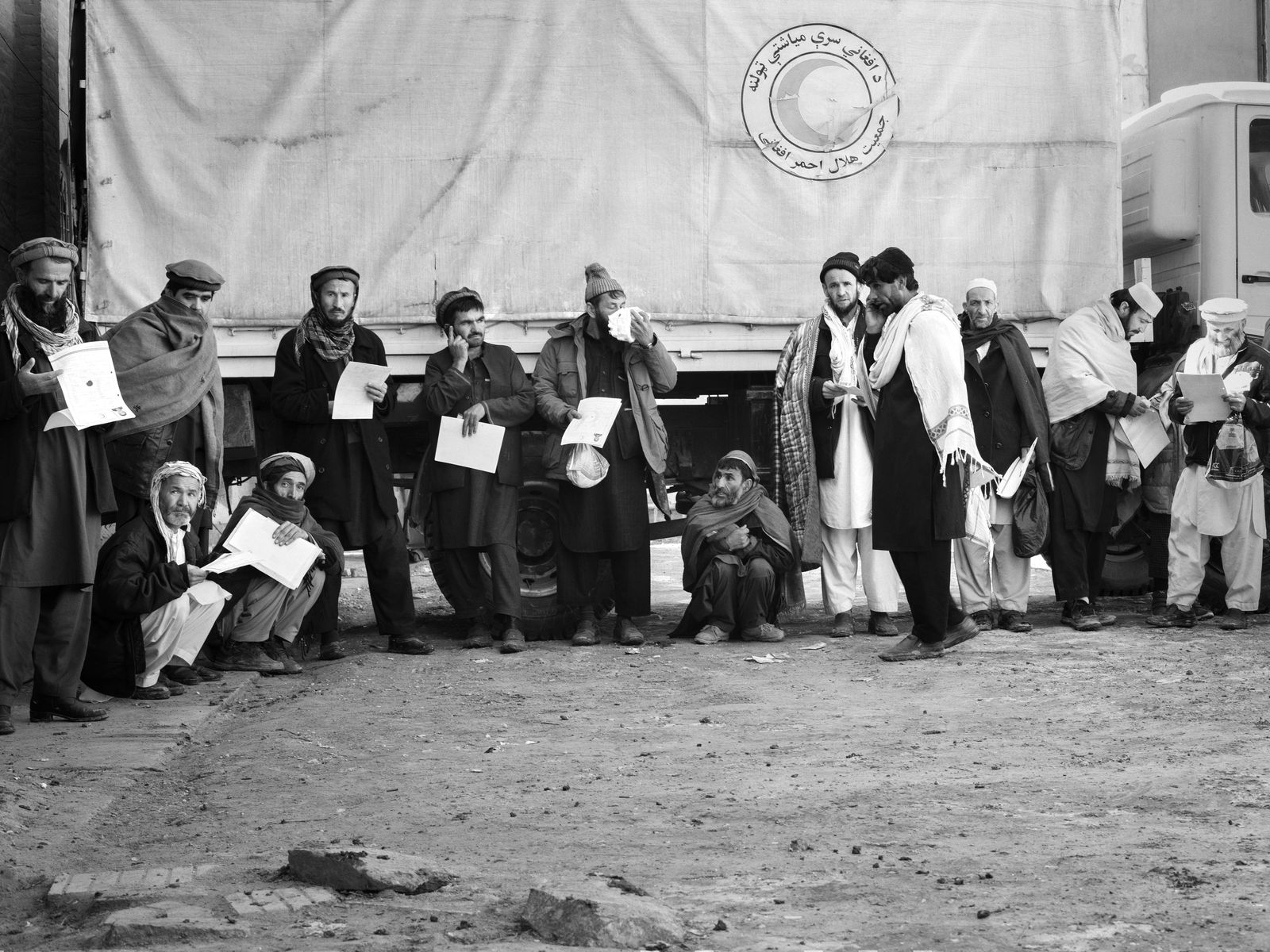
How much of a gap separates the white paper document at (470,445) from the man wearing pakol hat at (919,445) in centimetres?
186

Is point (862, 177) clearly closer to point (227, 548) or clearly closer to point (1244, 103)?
point (1244, 103)

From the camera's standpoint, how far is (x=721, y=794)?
183 inches

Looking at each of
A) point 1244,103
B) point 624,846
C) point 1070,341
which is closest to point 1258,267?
A: point 1244,103

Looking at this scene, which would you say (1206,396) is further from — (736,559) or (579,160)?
(579,160)

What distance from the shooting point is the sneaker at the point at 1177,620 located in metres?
8.23

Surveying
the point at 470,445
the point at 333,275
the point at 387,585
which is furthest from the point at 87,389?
the point at 470,445

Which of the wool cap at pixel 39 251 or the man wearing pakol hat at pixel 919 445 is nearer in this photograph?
the wool cap at pixel 39 251

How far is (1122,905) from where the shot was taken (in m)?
3.44

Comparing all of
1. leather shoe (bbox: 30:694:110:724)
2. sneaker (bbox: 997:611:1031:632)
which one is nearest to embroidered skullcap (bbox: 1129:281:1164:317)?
sneaker (bbox: 997:611:1031:632)

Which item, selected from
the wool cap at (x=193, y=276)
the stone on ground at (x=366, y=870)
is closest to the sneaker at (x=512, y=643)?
the wool cap at (x=193, y=276)

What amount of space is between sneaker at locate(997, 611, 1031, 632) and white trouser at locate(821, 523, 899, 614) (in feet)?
1.78

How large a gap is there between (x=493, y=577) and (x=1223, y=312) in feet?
12.7

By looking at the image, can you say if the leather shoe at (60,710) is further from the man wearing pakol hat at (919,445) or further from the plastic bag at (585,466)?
the man wearing pakol hat at (919,445)

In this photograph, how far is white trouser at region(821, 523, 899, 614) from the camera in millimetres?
8188
